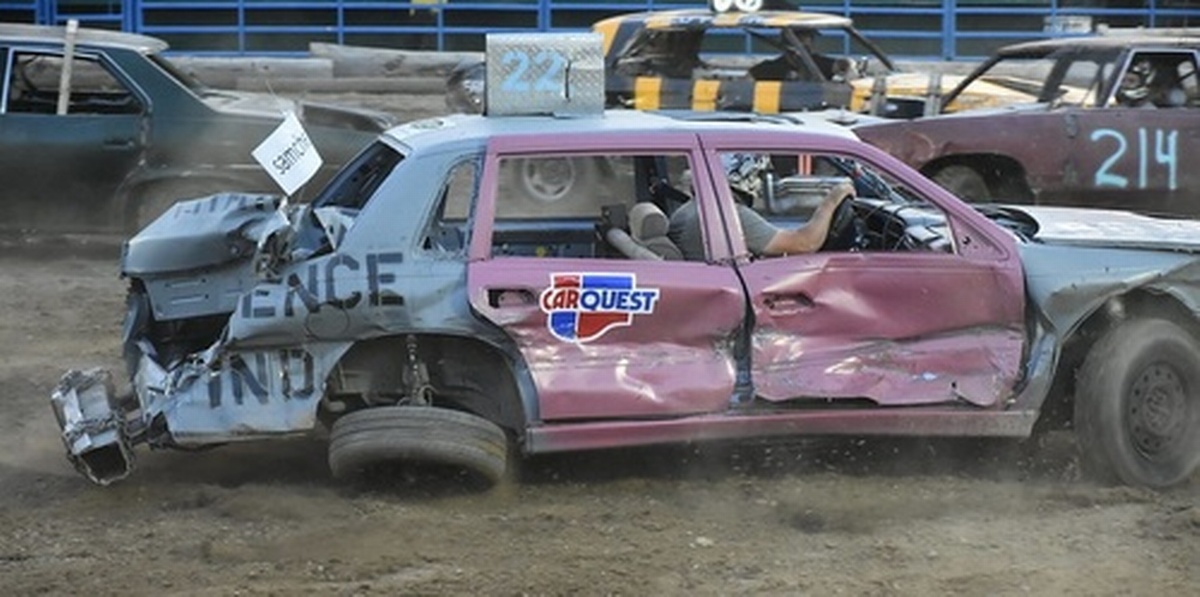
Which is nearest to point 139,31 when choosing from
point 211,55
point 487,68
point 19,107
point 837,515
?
point 211,55

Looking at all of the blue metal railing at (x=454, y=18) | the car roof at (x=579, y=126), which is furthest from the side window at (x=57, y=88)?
the blue metal railing at (x=454, y=18)

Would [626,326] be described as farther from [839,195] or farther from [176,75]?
[176,75]

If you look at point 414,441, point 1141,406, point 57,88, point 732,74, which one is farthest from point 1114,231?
point 732,74

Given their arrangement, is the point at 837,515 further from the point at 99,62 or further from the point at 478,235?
the point at 99,62

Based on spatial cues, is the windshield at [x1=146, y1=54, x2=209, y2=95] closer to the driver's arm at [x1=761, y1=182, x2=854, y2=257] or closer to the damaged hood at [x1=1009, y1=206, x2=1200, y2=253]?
the driver's arm at [x1=761, y1=182, x2=854, y2=257]

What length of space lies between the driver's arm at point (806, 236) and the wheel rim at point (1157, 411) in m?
1.29

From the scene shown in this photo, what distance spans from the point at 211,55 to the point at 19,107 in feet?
30.4

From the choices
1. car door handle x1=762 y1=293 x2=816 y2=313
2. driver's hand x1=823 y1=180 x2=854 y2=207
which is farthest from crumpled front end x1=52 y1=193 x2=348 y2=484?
driver's hand x1=823 y1=180 x2=854 y2=207

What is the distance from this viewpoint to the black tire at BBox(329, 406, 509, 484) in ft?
20.3

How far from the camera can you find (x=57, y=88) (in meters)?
11.8

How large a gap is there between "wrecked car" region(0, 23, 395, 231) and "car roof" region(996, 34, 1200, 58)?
440 cm

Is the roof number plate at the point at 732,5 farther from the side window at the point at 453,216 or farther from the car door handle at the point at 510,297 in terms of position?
the car door handle at the point at 510,297

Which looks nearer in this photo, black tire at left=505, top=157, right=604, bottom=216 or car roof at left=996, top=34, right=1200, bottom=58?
black tire at left=505, top=157, right=604, bottom=216

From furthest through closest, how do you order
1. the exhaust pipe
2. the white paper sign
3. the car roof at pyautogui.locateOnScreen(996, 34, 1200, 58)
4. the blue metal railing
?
the blue metal railing
the car roof at pyautogui.locateOnScreen(996, 34, 1200, 58)
the white paper sign
the exhaust pipe
